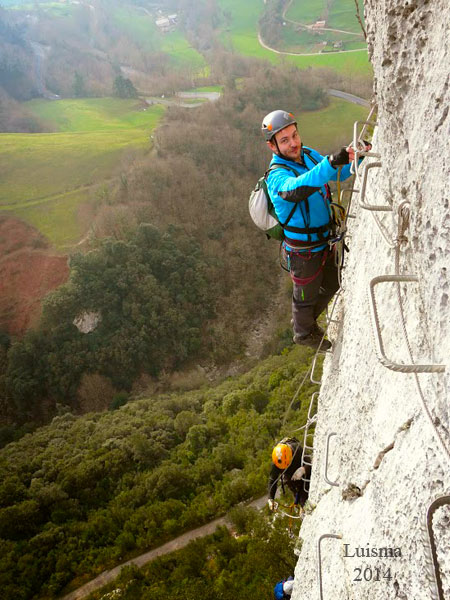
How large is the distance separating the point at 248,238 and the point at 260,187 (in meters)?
35.1

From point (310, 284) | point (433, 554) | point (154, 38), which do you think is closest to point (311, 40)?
point (154, 38)

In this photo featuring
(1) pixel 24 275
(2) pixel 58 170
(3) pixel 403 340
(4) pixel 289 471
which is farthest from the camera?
(2) pixel 58 170

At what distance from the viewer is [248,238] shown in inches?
1518

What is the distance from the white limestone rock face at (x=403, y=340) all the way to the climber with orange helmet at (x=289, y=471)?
3.18m

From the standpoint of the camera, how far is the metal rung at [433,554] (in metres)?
1.71

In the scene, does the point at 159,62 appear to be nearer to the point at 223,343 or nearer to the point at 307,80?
the point at 307,80

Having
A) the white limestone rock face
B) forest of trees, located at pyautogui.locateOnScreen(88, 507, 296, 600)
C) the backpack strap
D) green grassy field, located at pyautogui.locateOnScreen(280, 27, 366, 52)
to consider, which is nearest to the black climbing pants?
the backpack strap

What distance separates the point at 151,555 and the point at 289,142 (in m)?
13.3

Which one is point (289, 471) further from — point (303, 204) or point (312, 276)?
point (303, 204)

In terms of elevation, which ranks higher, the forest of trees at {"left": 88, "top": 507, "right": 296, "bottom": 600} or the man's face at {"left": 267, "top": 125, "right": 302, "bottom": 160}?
the man's face at {"left": 267, "top": 125, "right": 302, "bottom": 160}

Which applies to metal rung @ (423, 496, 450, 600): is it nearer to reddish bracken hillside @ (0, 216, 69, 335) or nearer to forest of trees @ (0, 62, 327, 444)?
forest of trees @ (0, 62, 327, 444)

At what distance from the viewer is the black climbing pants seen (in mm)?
4211

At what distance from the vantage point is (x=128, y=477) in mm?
17781

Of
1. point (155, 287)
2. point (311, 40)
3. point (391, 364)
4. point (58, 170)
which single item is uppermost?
point (391, 364)
